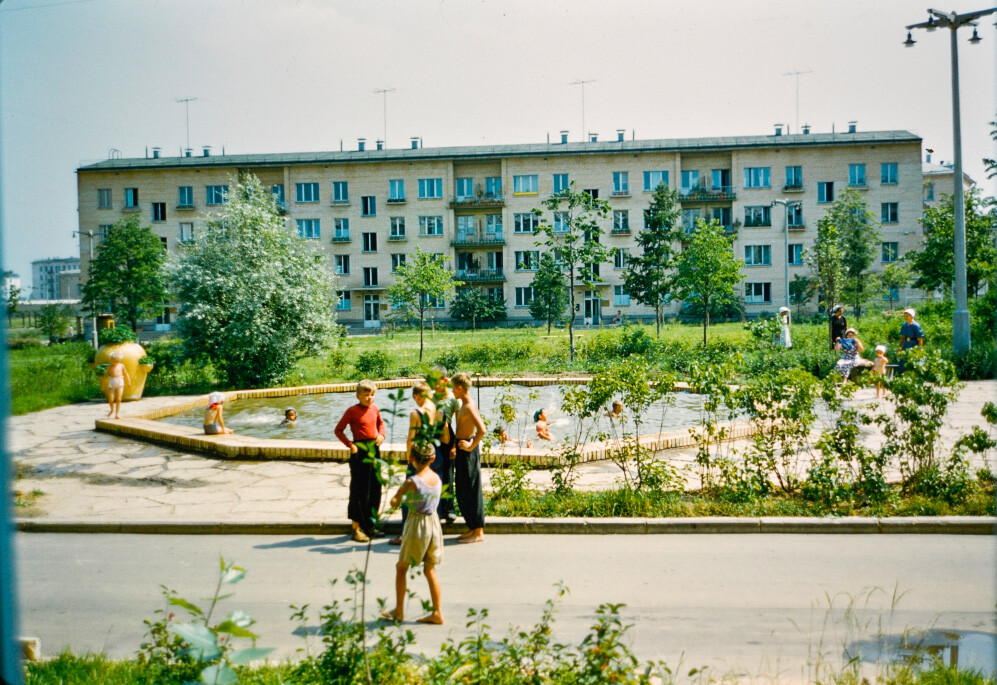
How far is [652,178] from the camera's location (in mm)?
41250

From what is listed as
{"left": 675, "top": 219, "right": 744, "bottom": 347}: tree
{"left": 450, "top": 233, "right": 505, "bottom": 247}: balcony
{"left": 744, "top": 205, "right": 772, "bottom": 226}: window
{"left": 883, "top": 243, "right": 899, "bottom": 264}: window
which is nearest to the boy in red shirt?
{"left": 675, "top": 219, "right": 744, "bottom": 347}: tree

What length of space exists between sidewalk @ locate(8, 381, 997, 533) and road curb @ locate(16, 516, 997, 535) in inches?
0.4

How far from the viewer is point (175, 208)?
159ft

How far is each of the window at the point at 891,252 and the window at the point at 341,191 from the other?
36556mm

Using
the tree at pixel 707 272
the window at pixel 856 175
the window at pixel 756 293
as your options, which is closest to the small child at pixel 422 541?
the tree at pixel 707 272

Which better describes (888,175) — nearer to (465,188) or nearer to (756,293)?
(756,293)

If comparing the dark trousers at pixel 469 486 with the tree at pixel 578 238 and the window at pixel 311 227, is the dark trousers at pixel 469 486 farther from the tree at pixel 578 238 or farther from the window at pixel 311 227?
the window at pixel 311 227

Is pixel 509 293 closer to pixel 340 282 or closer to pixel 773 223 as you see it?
pixel 340 282

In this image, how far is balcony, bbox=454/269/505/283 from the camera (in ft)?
120

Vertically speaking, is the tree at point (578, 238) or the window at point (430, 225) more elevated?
the window at point (430, 225)

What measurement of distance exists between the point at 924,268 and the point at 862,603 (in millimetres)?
20652

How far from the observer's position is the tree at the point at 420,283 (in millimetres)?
25766

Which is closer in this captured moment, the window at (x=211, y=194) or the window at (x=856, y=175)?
the window at (x=211, y=194)

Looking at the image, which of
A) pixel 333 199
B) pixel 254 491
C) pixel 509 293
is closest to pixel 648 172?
pixel 509 293
